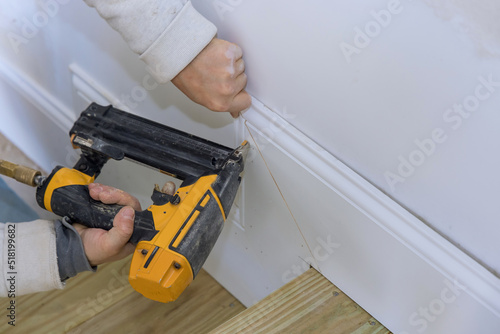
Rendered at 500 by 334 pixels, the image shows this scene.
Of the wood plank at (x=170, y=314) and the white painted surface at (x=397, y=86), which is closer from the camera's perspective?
the white painted surface at (x=397, y=86)

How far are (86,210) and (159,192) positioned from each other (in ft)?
0.47

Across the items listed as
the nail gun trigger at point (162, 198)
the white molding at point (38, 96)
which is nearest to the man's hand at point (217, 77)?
the nail gun trigger at point (162, 198)

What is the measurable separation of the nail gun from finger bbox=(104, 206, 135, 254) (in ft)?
0.05

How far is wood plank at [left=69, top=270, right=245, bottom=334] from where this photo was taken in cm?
122

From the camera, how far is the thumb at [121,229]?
2.96 ft

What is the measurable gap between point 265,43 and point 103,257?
458 millimetres

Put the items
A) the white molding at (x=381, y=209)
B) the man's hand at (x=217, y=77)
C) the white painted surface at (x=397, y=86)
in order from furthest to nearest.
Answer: the man's hand at (x=217, y=77), the white molding at (x=381, y=209), the white painted surface at (x=397, y=86)

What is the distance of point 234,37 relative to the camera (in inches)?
36.6

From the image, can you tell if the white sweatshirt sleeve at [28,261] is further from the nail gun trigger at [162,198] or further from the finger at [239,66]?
the finger at [239,66]

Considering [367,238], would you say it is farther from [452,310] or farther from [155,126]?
[155,126]

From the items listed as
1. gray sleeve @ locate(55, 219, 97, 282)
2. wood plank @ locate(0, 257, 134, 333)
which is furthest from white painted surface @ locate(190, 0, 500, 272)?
wood plank @ locate(0, 257, 134, 333)

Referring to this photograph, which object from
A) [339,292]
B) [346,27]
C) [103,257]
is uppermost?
[346,27]

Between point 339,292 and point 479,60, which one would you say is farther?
point 339,292

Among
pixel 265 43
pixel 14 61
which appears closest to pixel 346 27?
pixel 265 43
